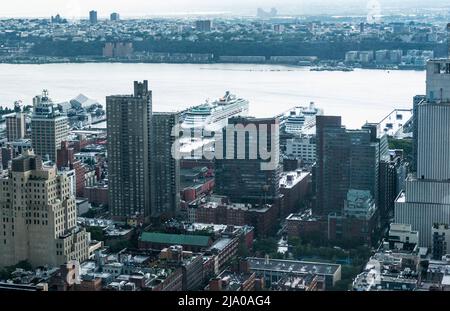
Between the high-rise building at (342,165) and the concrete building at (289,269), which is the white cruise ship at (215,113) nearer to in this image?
the high-rise building at (342,165)

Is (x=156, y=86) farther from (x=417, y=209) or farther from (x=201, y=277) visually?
(x=201, y=277)

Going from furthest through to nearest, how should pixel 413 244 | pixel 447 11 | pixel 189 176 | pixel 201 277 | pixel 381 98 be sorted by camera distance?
pixel 381 98
pixel 189 176
pixel 447 11
pixel 413 244
pixel 201 277

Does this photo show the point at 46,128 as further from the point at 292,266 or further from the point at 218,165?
the point at 292,266

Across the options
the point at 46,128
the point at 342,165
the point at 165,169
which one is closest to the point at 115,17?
the point at 165,169

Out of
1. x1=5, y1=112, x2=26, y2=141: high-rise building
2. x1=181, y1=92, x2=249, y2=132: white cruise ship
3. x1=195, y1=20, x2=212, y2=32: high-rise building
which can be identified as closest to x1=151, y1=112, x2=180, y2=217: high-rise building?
x1=181, y1=92, x2=249, y2=132: white cruise ship

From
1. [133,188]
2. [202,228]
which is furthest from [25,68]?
[202,228]
